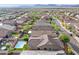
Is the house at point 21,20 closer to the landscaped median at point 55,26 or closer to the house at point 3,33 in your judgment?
the house at point 3,33

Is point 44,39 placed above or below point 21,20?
below

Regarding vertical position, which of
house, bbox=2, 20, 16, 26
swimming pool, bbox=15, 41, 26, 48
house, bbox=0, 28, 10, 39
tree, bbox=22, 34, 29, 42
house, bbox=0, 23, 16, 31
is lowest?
swimming pool, bbox=15, 41, 26, 48

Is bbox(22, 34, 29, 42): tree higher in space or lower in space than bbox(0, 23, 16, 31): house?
lower

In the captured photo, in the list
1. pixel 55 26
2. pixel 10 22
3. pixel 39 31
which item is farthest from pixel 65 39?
pixel 10 22

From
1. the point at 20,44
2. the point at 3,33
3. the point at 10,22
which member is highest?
the point at 10,22

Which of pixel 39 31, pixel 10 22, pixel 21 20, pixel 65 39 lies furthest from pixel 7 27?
pixel 65 39

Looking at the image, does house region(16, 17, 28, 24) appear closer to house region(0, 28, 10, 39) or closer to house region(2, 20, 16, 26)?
house region(2, 20, 16, 26)

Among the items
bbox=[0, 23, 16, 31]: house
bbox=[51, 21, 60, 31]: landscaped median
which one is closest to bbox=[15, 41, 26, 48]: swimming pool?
bbox=[0, 23, 16, 31]: house

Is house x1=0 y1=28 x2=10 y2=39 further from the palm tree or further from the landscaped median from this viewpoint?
the palm tree

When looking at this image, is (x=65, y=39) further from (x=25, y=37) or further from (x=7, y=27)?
(x=7, y=27)

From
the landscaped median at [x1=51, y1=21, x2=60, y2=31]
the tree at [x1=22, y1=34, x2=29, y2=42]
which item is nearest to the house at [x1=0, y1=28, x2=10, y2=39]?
the tree at [x1=22, y1=34, x2=29, y2=42]

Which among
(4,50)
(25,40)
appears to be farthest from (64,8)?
(4,50)
